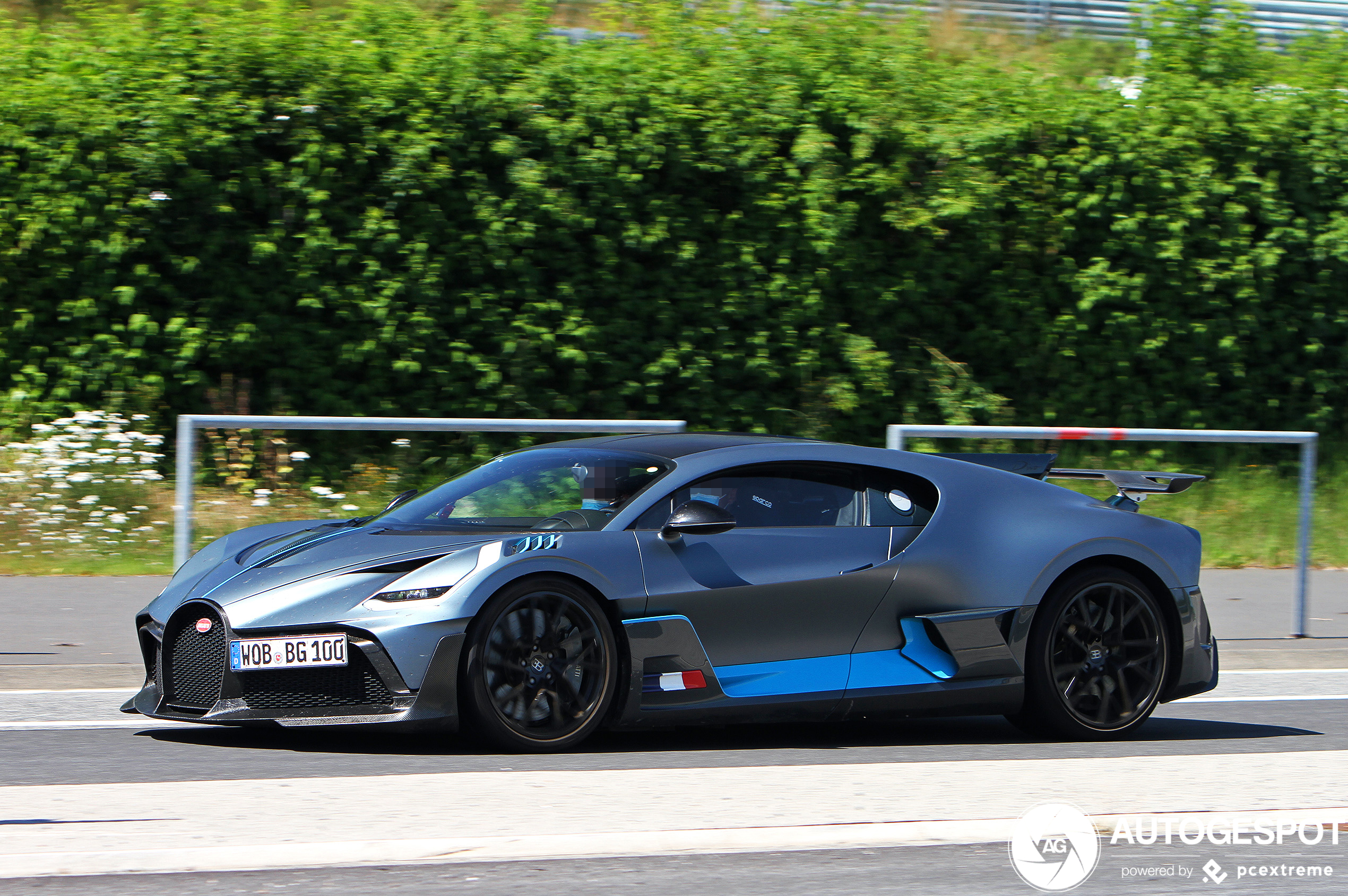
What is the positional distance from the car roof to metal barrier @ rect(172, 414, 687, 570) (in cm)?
163

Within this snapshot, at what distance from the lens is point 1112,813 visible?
500cm

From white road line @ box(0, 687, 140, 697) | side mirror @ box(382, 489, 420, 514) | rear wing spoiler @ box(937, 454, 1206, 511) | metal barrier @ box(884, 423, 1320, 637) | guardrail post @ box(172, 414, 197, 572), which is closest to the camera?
side mirror @ box(382, 489, 420, 514)

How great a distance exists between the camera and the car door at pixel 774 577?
579 centimetres

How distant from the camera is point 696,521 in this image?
5707mm

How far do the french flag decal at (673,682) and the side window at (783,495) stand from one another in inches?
25.2

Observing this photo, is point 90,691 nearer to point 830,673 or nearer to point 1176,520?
point 830,673

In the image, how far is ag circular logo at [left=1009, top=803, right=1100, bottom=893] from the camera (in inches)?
170

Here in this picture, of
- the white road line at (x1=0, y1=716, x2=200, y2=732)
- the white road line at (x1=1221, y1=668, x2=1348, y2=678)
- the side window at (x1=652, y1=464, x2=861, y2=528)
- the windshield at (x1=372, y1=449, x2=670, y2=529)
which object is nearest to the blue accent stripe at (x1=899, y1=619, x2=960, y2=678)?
the side window at (x1=652, y1=464, x2=861, y2=528)

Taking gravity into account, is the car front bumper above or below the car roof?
below

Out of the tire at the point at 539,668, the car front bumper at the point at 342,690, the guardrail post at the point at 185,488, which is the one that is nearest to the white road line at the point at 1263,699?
the tire at the point at 539,668

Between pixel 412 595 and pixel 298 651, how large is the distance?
44 cm

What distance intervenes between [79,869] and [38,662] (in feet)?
12.6

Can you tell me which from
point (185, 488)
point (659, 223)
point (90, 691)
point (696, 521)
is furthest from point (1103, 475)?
point (659, 223)

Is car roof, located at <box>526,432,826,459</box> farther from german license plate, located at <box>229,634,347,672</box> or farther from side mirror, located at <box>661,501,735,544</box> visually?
german license plate, located at <box>229,634,347,672</box>
